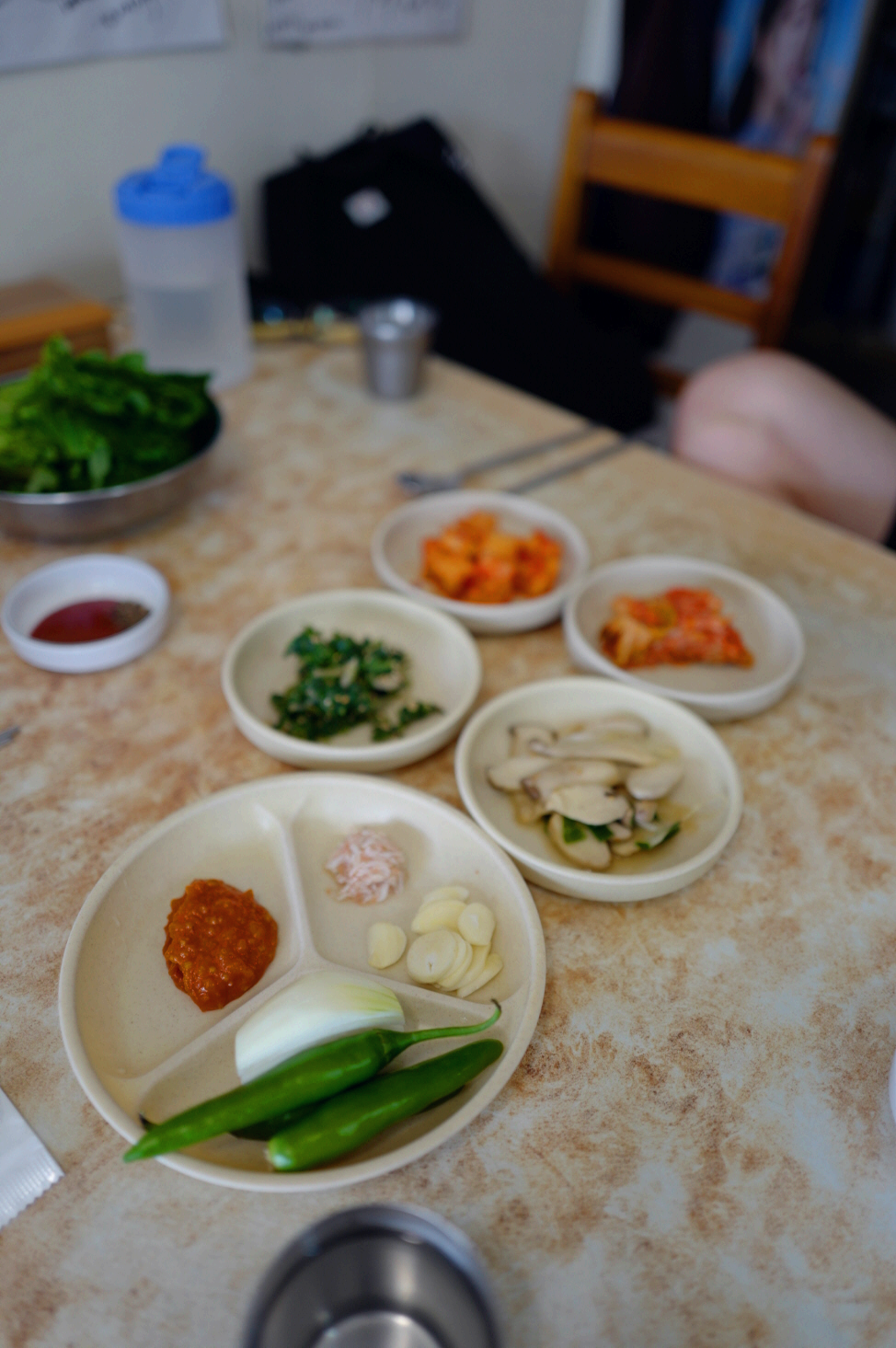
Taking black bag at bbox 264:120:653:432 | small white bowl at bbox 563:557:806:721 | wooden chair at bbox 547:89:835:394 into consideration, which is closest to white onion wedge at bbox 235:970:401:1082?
small white bowl at bbox 563:557:806:721

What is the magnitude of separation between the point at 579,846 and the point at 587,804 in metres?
0.05

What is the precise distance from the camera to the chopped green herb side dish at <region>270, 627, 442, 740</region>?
45.2 inches

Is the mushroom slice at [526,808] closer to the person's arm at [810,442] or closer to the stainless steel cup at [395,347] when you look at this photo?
the person's arm at [810,442]

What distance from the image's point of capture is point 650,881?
92 cm

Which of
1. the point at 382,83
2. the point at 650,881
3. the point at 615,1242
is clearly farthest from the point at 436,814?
the point at 382,83

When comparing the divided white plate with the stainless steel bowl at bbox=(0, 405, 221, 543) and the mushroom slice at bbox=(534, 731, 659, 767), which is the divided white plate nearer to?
the mushroom slice at bbox=(534, 731, 659, 767)

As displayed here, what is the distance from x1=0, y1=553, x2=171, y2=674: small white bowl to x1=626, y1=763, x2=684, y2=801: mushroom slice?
28.0 inches

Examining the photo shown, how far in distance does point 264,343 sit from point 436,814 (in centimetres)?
157

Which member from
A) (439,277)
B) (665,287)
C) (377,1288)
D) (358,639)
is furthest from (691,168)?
(377,1288)

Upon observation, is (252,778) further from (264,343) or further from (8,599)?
(264,343)

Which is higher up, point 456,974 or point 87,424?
point 87,424

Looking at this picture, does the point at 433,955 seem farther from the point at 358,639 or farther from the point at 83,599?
the point at 83,599

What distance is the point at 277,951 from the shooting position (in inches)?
35.3

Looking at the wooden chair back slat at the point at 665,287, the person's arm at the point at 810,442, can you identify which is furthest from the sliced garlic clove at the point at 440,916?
the wooden chair back slat at the point at 665,287
